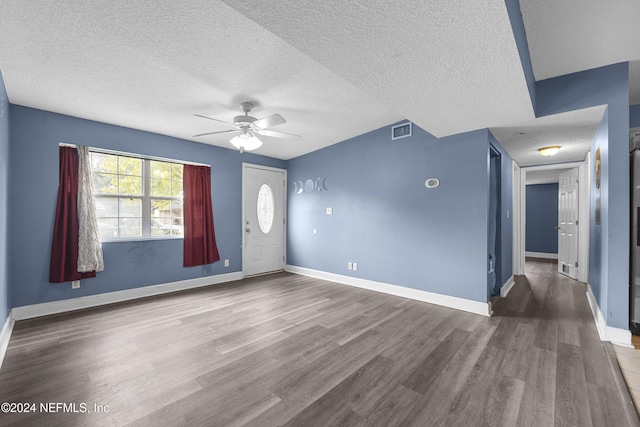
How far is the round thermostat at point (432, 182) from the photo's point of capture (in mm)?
3744

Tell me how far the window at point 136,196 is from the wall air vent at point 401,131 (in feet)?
11.7

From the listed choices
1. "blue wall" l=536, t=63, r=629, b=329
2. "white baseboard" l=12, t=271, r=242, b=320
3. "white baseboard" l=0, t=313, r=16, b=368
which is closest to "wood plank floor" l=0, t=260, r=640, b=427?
"white baseboard" l=0, t=313, r=16, b=368

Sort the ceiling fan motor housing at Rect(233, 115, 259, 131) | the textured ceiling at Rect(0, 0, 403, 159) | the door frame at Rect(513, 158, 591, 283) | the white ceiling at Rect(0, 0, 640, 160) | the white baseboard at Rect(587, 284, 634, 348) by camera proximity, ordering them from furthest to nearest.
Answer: the door frame at Rect(513, 158, 591, 283), the ceiling fan motor housing at Rect(233, 115, 259, 131), the white baseboard at Rect(587, 284, 634, 348), the textured ceiling at Rect(0, 0, 403, 159), the white ceiling at Rect(0, 0, 640, 160)

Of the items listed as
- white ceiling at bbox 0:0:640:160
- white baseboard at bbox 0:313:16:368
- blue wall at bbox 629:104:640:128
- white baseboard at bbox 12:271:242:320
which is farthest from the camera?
blue wall at bbox 629:104:640:128

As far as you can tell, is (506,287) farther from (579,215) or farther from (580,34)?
(580,34)

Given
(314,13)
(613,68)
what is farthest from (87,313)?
(613,68)

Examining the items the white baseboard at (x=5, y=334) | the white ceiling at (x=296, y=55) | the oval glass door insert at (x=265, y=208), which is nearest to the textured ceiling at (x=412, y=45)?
the white ceiling at (x=296, y=55)

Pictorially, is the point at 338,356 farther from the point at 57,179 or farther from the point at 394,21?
the point at 57,179

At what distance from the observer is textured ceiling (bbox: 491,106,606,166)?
291 centimetres

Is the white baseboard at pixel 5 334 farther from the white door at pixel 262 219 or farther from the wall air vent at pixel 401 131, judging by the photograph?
the wall air vent at pixel 401 131

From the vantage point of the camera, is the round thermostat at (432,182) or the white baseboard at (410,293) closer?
the white baseboard at (410,293)

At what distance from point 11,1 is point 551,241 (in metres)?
10.3

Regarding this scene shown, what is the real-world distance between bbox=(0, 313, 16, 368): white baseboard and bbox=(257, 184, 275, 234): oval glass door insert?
350 cm

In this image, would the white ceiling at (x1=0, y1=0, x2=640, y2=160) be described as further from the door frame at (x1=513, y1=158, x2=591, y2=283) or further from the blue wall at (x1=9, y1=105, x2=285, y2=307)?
the door frame at (x1=513, y1=158, x2=591, y2=283)
